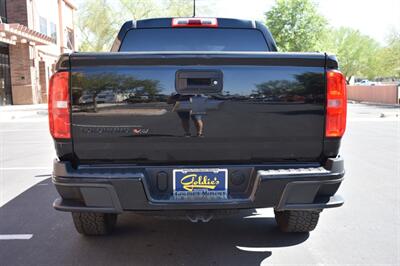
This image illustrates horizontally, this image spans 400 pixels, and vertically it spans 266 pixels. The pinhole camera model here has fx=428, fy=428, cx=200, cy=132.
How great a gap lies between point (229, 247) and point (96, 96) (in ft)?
6.07

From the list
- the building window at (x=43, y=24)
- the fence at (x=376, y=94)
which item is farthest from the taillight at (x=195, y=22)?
the building window at (x=43, y=24)

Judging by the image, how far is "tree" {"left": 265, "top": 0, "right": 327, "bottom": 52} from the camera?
33.8m

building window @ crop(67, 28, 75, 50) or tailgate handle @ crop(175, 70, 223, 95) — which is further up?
building window @ crop(67, 28, 75, 50)

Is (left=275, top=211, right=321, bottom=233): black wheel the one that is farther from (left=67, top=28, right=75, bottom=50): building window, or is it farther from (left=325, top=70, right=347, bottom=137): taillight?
(left=67, top=28, right=75, bottom=50): building window

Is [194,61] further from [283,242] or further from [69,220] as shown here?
[69,220]

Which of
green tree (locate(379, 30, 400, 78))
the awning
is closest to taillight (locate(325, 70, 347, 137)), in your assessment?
the awning

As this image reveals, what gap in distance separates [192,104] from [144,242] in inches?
64.5

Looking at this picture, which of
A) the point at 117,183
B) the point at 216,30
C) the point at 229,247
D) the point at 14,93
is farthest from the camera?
the point at 14,93

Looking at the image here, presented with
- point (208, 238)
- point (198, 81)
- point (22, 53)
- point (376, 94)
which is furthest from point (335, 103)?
point (376, 94)

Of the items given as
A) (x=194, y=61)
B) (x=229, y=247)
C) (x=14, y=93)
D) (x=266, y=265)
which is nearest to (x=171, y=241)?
(x=229, y=247)

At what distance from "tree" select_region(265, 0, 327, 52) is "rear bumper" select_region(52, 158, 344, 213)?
3205 cm

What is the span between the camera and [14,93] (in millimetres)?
28891

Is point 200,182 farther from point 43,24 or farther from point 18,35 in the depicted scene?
point 43,24

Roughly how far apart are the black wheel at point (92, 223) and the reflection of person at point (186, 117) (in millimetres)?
1355
